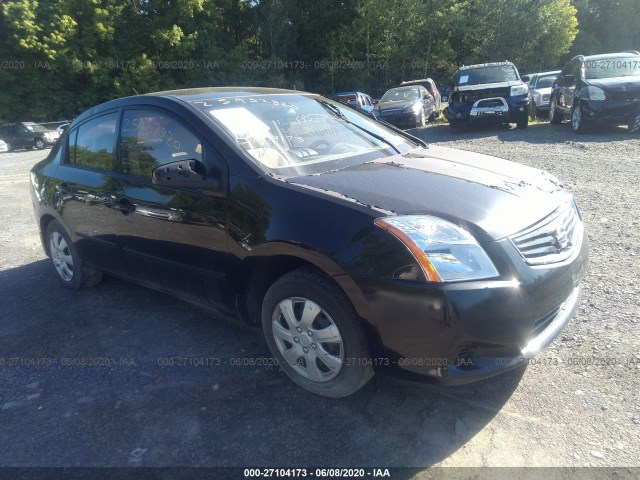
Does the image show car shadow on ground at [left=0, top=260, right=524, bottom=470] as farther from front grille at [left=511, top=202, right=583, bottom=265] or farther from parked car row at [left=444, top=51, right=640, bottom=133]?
parked car row at [left=444, top=51, right=640, bottom=133]

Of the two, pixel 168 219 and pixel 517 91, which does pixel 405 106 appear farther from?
pixel 168 219

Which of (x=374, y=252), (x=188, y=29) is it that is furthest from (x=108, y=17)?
A: (x=374, y=252)

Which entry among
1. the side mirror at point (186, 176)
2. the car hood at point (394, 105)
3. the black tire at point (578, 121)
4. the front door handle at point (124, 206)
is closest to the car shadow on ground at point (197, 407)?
the front door handle at point (124, 206)

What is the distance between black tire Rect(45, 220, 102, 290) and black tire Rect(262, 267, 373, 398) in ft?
8.12

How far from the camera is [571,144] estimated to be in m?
10.4

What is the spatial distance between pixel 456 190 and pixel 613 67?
37.6 feet

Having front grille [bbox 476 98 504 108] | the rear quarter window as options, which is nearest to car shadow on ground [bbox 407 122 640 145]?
front grille [bbox 476 98 504 108]

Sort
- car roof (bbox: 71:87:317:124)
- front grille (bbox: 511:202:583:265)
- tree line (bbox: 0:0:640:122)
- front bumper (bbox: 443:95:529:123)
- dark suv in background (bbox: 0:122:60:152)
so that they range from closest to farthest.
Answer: front grille (bbox: 511:202:583:265) < car roof (bbox: 71:87:317:124) < front bumper (bbox: 443:95:529:123) < dark suv in background (bbox: 0:122:60:152) < tree line (bbox: 0:0:640:122)

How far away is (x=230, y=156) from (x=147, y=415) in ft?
5.23

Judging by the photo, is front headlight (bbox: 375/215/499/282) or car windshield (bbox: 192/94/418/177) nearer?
front headlight (bbox: 375/215/499/282)

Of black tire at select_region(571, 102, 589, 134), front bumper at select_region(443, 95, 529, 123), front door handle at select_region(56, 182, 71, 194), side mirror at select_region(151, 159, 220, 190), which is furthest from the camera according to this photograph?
front bumper at select_region(443, 95, 529, 123)

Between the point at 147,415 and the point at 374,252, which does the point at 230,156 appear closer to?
the point at 374,252

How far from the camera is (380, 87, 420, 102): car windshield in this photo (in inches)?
676

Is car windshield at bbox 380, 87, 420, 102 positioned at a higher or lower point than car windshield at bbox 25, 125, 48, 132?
higher
